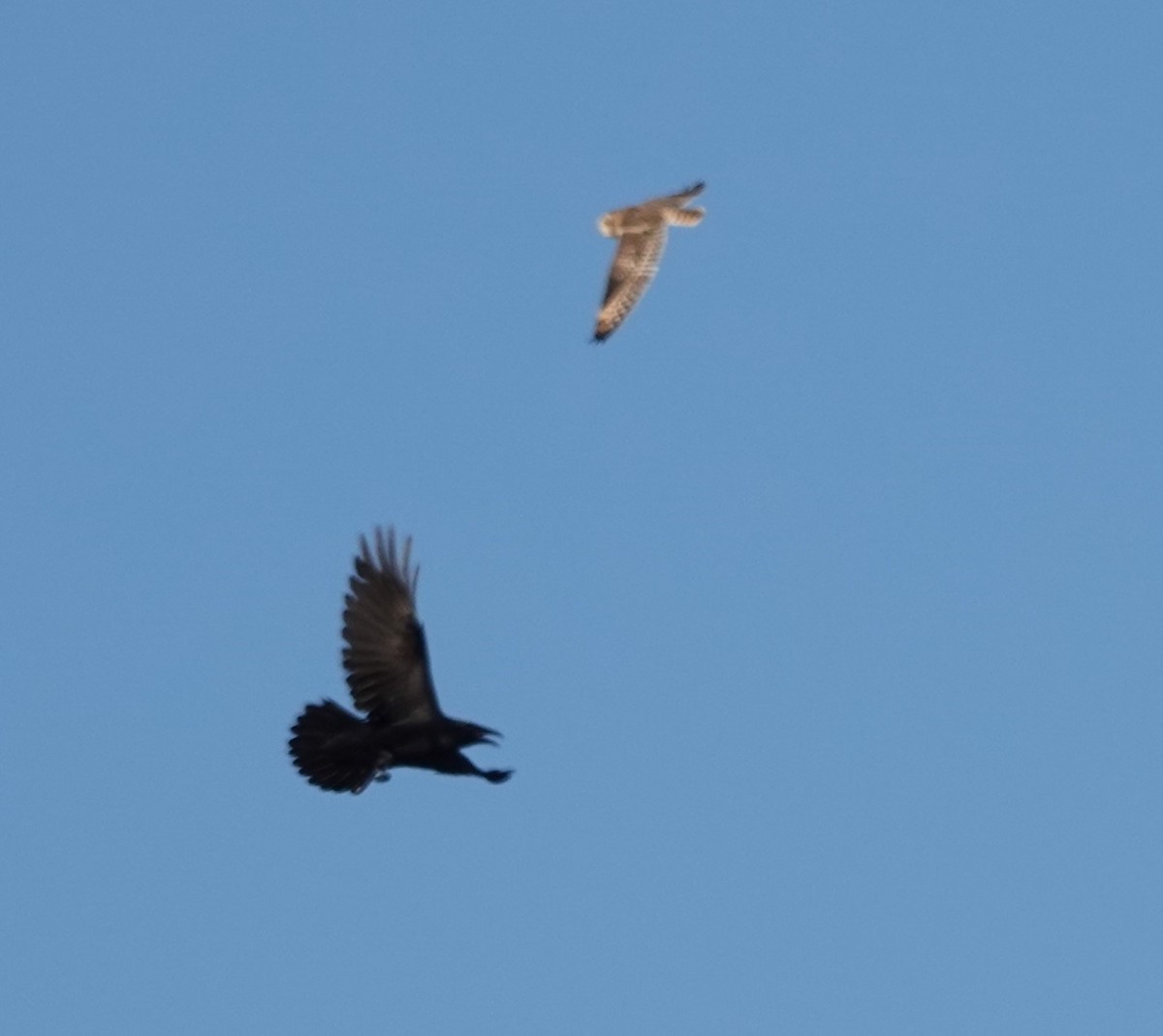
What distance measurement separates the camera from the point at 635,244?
123 ft

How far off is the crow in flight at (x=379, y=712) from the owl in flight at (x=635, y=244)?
10.7 m

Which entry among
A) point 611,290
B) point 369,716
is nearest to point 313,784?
point 369,716

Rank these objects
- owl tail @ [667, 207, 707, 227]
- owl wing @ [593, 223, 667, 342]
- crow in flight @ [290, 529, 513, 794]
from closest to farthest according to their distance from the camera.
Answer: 1. crow in flight @ [290, 529, 513, 794]
2. owl wing @ [593, 223, 667, 342]
3. owl tail @ [667, 207, 707, 227]

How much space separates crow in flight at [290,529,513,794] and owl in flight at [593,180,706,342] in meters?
10.7

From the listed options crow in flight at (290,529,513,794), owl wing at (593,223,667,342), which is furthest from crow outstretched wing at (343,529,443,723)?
owl wing at (593,223,667,342)

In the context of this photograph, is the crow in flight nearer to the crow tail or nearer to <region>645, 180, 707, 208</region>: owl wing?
the crow tail

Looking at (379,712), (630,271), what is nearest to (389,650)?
(379,712)

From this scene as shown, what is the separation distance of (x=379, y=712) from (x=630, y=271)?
1168cm

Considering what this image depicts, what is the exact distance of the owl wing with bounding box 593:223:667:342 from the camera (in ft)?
121

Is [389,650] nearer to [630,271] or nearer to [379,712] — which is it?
[379,712]

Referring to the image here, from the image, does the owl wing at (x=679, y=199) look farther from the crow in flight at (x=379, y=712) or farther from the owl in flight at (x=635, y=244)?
the crow in flight at (x=379, y=712)

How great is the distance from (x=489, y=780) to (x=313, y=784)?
1.60 meters

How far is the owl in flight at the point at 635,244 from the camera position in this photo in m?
37.1

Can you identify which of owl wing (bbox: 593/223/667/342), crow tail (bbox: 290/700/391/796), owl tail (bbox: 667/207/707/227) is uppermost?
owl tail (bbox: 667/207/707/227)
